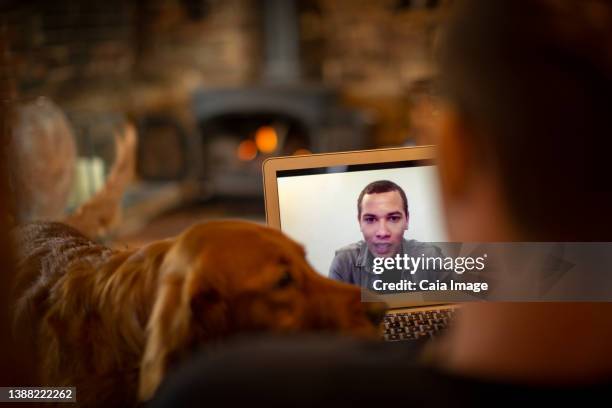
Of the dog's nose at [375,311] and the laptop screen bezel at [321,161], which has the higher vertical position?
the laptop screen bezel at [321,161]

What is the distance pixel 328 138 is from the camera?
173 inches

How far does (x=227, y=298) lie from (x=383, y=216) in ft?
1.03

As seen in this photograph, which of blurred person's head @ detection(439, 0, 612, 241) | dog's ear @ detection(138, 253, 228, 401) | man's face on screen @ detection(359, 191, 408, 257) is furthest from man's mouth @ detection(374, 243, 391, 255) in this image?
blurred person's head @ detection(439, 0, 612, 241)

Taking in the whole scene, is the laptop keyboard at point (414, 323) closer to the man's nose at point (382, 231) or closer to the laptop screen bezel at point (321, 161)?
the man's nose at point (382, 231)

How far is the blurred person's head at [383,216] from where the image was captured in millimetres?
915

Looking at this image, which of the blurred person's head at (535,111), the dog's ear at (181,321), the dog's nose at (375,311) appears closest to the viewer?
the blurred person's head at (535,111)

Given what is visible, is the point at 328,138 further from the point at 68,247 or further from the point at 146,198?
the point at 68,247

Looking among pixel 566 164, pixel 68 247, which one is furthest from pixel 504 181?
pixel 68 247

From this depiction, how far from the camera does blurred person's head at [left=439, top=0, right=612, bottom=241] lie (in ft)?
1.41

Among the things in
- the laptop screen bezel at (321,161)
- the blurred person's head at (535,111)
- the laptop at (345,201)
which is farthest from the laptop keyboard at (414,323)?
the blurred person's head at (535,111)

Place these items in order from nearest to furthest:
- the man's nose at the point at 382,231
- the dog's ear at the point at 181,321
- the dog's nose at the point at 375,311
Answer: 1. the dog's ear at the point at 181,321
2. the dog's nose at the point at 375,311
3. the man's nose at the point at 382,231

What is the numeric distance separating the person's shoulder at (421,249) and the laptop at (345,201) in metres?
0.01

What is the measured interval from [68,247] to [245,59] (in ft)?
13.3

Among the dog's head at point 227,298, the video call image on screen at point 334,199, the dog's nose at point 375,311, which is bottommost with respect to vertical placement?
the dog's nose at point 375,311
